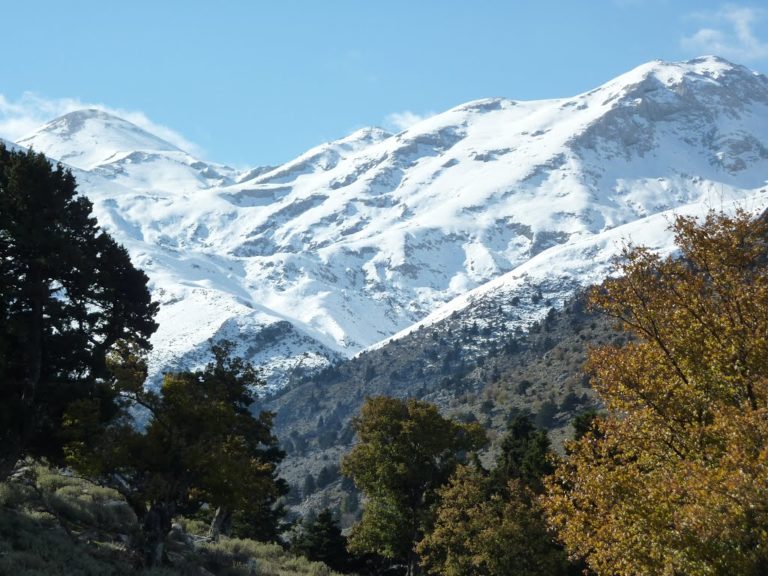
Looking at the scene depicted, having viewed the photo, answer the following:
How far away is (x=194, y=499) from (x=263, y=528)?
35880 mm

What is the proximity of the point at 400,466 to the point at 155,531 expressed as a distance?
20.5m

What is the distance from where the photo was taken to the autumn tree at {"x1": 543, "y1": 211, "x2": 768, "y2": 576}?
1567cm

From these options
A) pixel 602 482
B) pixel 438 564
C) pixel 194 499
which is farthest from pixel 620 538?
pixel 438 564

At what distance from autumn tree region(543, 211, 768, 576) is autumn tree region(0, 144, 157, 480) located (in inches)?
912

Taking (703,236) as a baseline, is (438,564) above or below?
below

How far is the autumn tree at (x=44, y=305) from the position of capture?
34.0 metres

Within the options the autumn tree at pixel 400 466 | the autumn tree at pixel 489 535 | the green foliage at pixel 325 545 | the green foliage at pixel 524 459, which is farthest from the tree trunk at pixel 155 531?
the green foliage at pixel 325 545

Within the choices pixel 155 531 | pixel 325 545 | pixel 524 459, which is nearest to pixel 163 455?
pixel 155 531

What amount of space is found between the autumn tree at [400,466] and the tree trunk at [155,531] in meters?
19.9

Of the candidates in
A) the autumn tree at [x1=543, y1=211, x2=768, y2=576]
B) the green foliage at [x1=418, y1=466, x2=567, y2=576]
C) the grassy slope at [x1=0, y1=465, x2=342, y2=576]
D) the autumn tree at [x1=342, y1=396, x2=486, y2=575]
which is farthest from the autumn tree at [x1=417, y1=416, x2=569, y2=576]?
the autumn tree at [x1=543, y1=211, x2=768, y2=576]

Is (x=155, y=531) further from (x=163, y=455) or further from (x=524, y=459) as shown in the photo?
(x=524, y=459)

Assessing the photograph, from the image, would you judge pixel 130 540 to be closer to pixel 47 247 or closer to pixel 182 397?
pixel 182 397

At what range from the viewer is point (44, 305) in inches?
1389

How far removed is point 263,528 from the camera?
65250 millimetres
